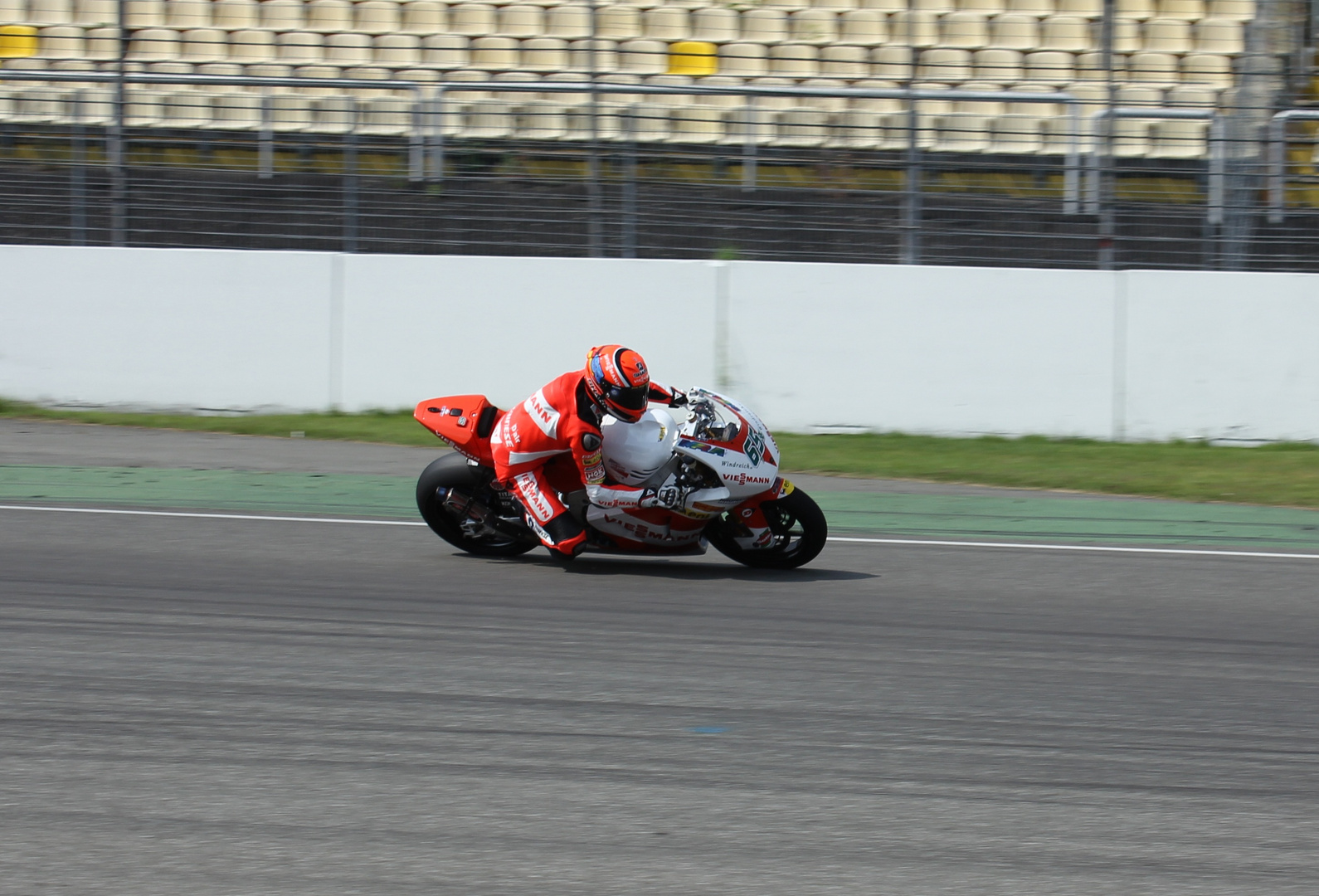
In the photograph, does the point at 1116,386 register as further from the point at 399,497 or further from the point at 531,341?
the point at 399,497

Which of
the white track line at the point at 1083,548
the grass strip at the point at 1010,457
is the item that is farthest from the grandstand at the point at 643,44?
the white track line at the point at 1083,548

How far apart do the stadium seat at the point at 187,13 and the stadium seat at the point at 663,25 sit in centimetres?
559

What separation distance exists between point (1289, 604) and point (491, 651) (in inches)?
160

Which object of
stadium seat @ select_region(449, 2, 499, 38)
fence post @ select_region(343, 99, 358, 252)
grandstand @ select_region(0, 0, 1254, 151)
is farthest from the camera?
stadium seat @ select_region(449, 2, 499, 38)

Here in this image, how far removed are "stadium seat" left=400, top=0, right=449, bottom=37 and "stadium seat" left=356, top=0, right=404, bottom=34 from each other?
4.2 inches

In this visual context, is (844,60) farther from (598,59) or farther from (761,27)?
(598,59)

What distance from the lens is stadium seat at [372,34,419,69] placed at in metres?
18.3

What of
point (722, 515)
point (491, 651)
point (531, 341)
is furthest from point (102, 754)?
point (531, 341)

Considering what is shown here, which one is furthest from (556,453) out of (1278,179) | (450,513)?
(1278,179)

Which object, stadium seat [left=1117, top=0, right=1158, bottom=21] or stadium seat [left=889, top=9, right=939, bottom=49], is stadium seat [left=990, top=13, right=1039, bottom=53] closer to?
stadium seat [left=889, top=9, right=939, bottom=49]

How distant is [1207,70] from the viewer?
17.8 meters


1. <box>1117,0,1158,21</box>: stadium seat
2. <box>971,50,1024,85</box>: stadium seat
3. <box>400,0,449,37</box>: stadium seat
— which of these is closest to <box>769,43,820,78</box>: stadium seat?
<box>971,50,1024,85</box>: stadium seat

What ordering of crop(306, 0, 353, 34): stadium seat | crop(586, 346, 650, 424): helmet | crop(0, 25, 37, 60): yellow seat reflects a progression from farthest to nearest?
1. crop(306, 0, 353, 34): stadium seat
2. crop(0, 25, 37, 60): yellow seat
3. crop(586, 346, 650, 424): helmet

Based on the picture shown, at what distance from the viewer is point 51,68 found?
16.3 meters
